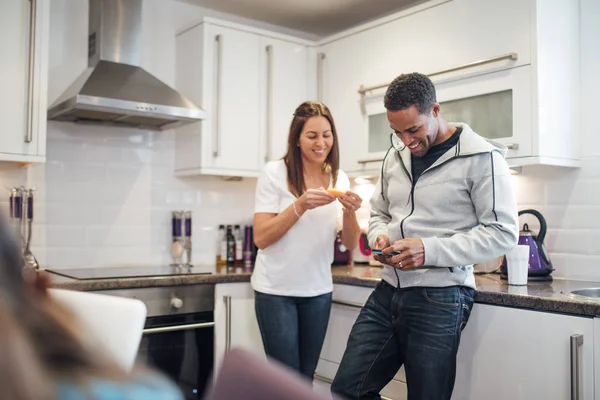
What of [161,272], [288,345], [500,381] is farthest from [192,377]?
[500,381]

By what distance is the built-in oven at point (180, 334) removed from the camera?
2.65m

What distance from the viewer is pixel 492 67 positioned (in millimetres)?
2607

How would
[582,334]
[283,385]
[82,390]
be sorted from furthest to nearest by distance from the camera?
1. [582,334]
2. [283,385]
3. [82,390]

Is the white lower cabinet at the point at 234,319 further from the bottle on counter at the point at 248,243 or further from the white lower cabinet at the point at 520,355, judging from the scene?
the white lower cabinet at the point at 520,355

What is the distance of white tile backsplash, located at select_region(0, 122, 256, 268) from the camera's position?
2.97 meters

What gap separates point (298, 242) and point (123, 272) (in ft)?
3.17

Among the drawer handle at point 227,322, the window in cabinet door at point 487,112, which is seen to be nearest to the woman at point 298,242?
the drawer handle at point 227,322

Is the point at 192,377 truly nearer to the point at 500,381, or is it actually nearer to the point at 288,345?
the point at 288,345

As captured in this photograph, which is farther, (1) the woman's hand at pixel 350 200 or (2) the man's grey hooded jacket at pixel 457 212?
(1) the woman's hand at pixel 350 200

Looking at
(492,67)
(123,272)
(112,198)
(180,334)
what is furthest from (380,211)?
(112,198)

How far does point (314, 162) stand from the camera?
Result: 246 cm

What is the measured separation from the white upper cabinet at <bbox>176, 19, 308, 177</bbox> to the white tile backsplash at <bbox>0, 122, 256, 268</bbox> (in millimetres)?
154

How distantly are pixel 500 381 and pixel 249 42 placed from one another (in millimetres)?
2104

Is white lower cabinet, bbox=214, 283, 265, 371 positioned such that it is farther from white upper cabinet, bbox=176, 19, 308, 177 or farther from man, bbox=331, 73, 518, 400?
man, bbox=331, 73, 518, 400
